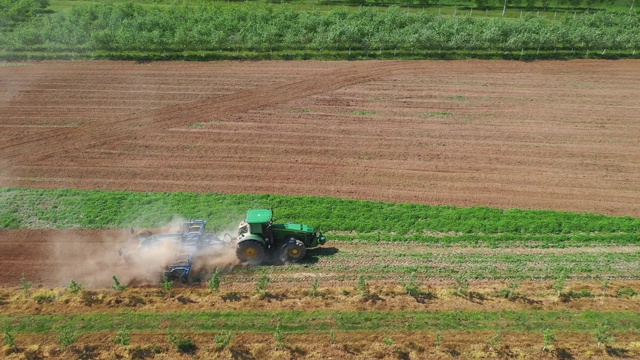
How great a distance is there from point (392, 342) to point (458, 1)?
51.9 metres

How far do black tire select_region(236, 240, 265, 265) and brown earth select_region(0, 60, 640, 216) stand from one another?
19.0 feet

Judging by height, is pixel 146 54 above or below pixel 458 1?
below

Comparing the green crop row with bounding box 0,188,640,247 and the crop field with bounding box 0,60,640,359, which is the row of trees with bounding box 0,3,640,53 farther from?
the green crop row with bounding box 0,188,640,247

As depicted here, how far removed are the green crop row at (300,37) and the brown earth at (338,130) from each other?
2259 mm

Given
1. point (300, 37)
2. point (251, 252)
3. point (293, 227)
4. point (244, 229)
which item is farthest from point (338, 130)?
point (300, 37)

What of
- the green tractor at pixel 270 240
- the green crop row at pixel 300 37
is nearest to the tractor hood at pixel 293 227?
the green tractor at pixel 270 240

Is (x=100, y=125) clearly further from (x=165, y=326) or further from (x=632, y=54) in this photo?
(x=632, y=54)

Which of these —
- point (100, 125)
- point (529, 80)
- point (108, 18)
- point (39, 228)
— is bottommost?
point (39, 228)

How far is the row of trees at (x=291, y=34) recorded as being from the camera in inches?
1708

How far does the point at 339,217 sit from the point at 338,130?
9.27m

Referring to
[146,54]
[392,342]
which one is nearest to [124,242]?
[392,342]

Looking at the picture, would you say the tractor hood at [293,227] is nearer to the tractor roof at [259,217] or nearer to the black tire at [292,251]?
the black tire at [292,251]

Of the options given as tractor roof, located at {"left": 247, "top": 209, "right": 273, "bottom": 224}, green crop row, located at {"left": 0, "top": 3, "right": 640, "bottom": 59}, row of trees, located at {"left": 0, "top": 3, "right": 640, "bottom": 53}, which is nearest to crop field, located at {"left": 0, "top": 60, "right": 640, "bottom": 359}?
tractor roof, located at {"left": 247, "top": 209, "right": 273, "bottom": 224}

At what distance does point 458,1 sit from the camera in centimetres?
5981
